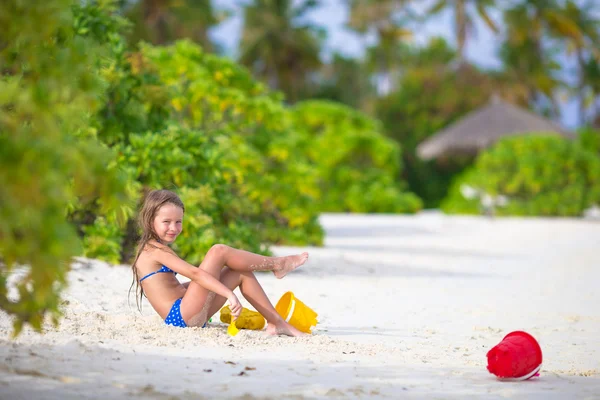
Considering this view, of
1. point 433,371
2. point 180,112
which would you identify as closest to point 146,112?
point 180,112

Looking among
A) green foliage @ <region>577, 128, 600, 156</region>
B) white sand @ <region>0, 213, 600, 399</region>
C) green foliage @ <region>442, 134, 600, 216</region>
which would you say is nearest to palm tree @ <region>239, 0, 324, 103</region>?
green foliage @ <region>577, 128, 600, 156</region>

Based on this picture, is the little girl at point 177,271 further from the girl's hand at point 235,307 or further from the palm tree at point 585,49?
the palm tree at point 585,49

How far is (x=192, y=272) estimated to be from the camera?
4.83m

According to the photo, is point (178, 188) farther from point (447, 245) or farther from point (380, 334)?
point (447, 245)

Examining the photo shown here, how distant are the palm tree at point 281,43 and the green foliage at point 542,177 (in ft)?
45.3

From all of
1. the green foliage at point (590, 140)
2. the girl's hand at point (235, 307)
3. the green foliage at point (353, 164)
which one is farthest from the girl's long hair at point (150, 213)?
the green foliage at point (590, 140)

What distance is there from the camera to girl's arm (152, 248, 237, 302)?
186 inches

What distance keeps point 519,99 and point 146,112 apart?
34005mm

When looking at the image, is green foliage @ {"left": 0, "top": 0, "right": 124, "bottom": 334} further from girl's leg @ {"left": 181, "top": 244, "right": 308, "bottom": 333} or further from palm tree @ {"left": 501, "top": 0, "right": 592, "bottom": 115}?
palm tree @ {"left": 501, "top": 0, "right": 592, "bottom": 115}

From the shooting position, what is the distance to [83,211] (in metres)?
8.19

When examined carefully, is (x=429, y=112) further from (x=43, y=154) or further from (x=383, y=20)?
(x=43, y=154)

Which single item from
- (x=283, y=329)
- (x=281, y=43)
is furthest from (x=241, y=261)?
(x=281, y=43)

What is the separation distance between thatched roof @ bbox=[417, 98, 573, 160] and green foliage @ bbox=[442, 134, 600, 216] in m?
3.79

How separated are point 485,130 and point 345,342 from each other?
70.2 ft
